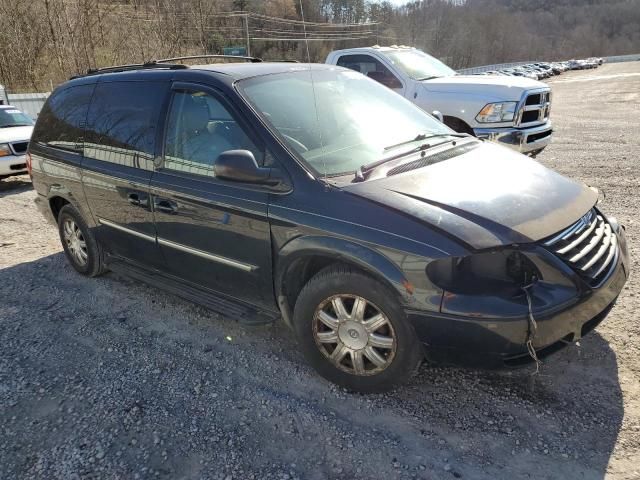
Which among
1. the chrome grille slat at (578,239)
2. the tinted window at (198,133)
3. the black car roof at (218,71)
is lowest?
the chrome grille slat at (578,239)

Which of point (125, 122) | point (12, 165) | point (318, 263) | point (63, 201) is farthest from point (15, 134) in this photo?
point (318, 263)

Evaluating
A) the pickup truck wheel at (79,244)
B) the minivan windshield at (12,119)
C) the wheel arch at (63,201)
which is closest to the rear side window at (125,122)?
the wheel arch at (63,201)

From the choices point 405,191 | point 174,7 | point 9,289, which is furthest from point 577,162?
point 174,7

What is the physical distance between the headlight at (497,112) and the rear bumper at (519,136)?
153 millimetres

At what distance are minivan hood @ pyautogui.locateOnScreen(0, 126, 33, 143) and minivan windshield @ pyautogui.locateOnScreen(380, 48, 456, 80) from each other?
6821 mm

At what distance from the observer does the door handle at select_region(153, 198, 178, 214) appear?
338cm

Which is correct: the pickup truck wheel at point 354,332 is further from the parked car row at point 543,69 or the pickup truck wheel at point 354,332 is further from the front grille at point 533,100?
the parked car row at point 543,69

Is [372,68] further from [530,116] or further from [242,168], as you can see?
[242,168]

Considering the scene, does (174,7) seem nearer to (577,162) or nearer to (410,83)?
(410,83)

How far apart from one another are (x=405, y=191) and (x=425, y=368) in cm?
118

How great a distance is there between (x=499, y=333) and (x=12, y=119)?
35.9 feet

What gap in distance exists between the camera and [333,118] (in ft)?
10.8

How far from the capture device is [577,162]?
8516mm

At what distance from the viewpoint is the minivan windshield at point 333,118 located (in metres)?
3.01
